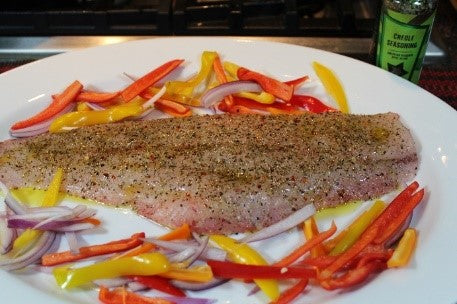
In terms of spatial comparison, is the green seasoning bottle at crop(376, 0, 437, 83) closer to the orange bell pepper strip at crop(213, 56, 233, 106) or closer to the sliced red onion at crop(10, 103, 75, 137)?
the orange bell pepper strip at crop(213, 56, 233, 106)

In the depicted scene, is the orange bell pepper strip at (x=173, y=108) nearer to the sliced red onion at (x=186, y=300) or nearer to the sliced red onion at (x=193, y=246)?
the sliced red onion at (x=193, y=246)

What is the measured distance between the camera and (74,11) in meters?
2.47

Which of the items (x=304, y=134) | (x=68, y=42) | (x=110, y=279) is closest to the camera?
(x=110, y=279)

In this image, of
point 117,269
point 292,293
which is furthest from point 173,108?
point 292,293

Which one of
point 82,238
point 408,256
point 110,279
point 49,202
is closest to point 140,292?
point 110,279

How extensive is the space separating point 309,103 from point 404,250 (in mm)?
708

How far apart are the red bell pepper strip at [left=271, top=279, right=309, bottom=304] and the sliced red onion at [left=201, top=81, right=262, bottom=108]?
78cm

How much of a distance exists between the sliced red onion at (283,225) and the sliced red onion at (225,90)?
1.85 ft

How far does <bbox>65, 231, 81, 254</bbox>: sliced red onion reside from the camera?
1.49m

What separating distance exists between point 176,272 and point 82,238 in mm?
329

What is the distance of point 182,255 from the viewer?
1.45 meters

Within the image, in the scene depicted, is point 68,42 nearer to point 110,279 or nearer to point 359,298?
point 110,279

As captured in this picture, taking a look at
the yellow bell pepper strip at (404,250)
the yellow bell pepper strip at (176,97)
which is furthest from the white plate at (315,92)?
the yellow bell pepper strip at (176,97)

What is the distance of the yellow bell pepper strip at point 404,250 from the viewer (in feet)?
4.52
